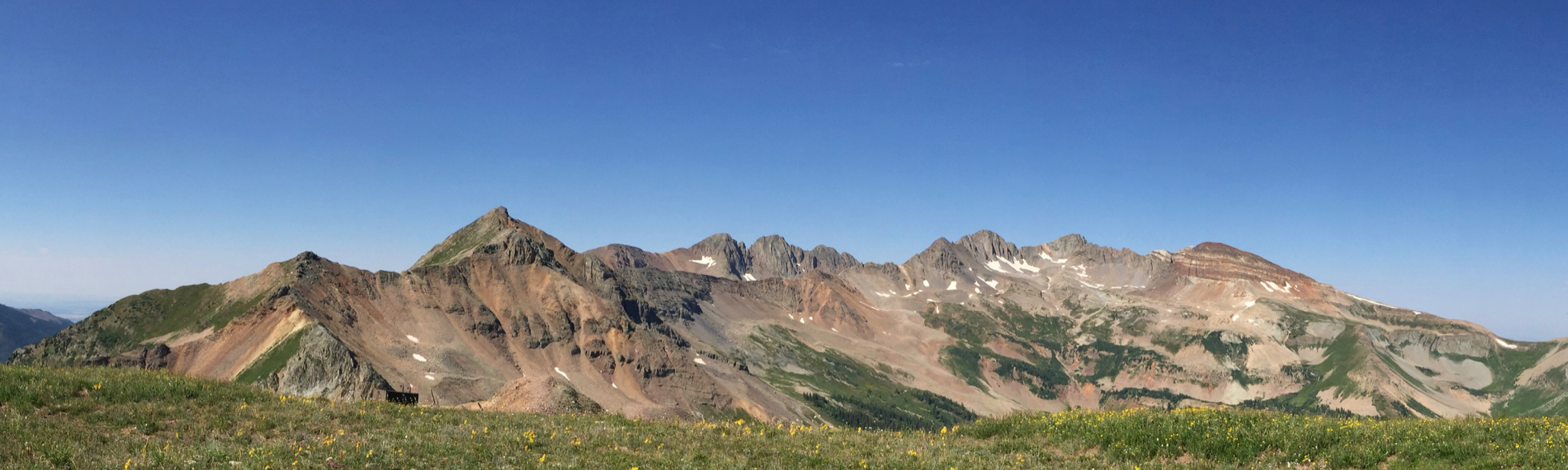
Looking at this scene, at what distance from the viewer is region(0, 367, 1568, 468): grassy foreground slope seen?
18.2 metres

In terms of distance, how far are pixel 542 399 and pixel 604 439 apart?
2259 centimetres

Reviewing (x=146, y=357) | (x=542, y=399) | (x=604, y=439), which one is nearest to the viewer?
(x=604, y=439)

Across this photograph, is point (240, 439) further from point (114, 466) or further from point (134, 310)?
point (134, 310)

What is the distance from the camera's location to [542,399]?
Answer: 1674 inches

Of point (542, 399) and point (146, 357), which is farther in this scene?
point (146, 357)

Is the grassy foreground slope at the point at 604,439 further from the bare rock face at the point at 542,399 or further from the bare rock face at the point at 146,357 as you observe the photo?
the bare rock face at the point at 146,357

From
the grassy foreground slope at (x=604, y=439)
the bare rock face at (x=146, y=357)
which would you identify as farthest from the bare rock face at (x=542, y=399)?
the bare rock face at (x=146, y=357)

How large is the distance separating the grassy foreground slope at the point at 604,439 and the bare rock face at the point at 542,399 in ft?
51.2

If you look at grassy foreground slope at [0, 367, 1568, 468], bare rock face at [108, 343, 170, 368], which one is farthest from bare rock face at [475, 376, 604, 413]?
bare rock face at [108, 343, 170, 368]

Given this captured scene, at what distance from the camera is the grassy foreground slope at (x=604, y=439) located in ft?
59.8

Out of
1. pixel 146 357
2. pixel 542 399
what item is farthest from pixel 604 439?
pixel 146 357

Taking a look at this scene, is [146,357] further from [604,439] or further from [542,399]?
[604,439]

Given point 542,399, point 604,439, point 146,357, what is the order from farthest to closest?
point 146,357
point 542,399
point 604,439

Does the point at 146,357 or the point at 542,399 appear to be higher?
the point at 146,357
